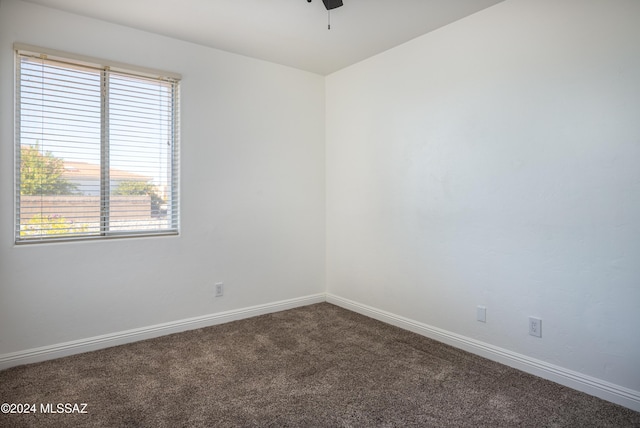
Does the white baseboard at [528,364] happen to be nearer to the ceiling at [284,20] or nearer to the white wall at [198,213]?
the white wall at [198,213]

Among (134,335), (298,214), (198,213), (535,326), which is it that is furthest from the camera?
(298,214)

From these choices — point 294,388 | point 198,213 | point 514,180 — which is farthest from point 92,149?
point 514,180

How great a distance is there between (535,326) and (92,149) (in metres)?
3.48

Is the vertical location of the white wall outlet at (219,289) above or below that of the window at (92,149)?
below

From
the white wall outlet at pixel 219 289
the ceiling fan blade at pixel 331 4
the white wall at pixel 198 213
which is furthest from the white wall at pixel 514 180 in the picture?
the white wall outlet at pixel 219 289

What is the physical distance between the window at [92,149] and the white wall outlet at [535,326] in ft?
9.51

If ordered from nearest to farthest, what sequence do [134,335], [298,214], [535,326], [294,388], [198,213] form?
[294,388]
[535,326]
[134,335]
[198,213]
[298,214]

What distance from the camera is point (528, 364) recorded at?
8.46 feet

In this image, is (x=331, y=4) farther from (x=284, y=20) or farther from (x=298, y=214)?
(x=298, y=214)

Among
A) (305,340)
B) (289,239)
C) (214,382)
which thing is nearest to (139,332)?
(214,382)

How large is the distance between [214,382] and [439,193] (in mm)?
2209

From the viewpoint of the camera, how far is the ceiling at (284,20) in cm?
269

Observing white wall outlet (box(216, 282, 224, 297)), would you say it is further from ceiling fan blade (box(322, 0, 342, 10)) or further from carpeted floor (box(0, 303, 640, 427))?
ceiling fan blade (box(322, 0, 342, 10))

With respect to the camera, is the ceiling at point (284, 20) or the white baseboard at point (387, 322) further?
the ceiling at point (284, 20)
